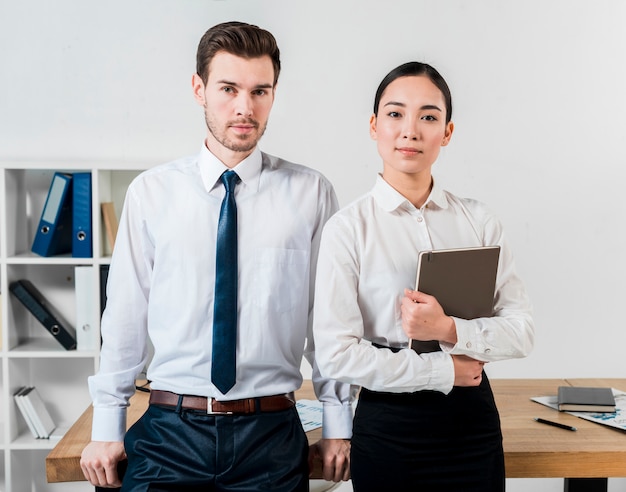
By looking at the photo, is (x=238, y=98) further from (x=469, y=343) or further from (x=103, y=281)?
(x=103, y=281)

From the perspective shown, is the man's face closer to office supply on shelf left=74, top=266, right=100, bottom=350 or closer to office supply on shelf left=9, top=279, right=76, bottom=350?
office supply on shelf left=74, top=266, right=100, bottom=350

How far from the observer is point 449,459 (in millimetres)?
1550

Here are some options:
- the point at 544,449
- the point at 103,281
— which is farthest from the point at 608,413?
the point at 103,281

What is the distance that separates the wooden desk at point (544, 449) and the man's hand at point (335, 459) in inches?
2.8

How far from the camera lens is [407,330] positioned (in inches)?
59.3

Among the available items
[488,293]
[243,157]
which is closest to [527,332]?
[488,293]

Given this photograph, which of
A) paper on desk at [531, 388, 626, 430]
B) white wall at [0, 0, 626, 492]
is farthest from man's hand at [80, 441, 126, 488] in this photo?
white wall at [0, 0, 626, 492]

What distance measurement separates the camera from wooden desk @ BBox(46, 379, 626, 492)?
5.94ft

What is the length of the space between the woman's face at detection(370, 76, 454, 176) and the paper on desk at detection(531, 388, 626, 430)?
943 millimetres

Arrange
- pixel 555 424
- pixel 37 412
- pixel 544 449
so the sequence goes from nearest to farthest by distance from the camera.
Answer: pixel 544 449, pixel 555 424, pixel 37 412

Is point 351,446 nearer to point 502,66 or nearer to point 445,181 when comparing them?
point 445,181

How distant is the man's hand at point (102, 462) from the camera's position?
1717mm

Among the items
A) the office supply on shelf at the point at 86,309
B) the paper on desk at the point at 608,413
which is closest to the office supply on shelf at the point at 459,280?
the paper on desk at the point at 608,413

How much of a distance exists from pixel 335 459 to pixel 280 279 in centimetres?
42
